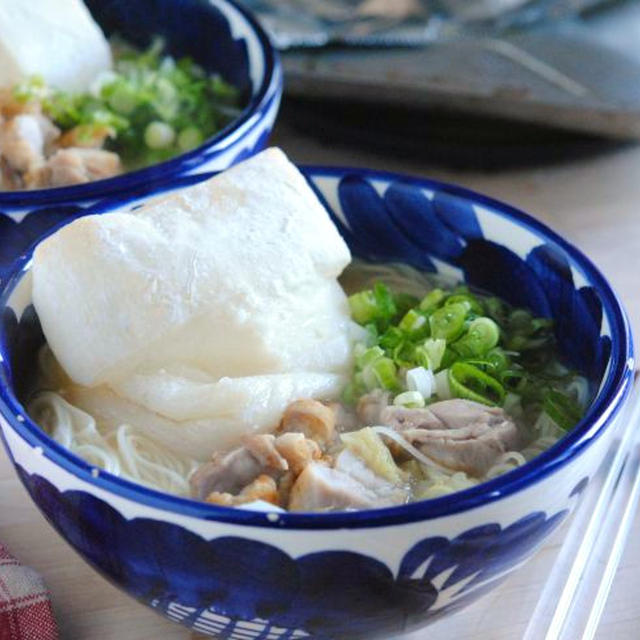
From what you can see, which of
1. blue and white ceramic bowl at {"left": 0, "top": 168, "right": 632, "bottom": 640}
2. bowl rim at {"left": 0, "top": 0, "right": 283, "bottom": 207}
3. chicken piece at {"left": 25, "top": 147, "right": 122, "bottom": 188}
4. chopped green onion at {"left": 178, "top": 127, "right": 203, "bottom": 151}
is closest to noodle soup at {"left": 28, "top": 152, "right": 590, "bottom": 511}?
blue and white ceramic bowl at {"left": 0, "top": 168, "right": 632, "bottom": 640}

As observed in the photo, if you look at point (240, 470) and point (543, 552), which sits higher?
point (240, 470)

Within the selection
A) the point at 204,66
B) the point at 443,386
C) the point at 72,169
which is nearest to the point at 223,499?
the point at 443,386

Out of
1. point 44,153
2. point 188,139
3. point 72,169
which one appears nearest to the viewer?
point 72,169

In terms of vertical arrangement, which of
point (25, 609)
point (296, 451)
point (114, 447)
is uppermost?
point (296, 451)

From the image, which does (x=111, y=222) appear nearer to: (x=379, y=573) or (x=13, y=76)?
(x=379, y=573)

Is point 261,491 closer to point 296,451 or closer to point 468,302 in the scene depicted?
point 296,451

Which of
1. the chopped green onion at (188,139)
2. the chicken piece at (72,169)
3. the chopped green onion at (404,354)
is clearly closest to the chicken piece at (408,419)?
the chopped green onion at (404,354)
